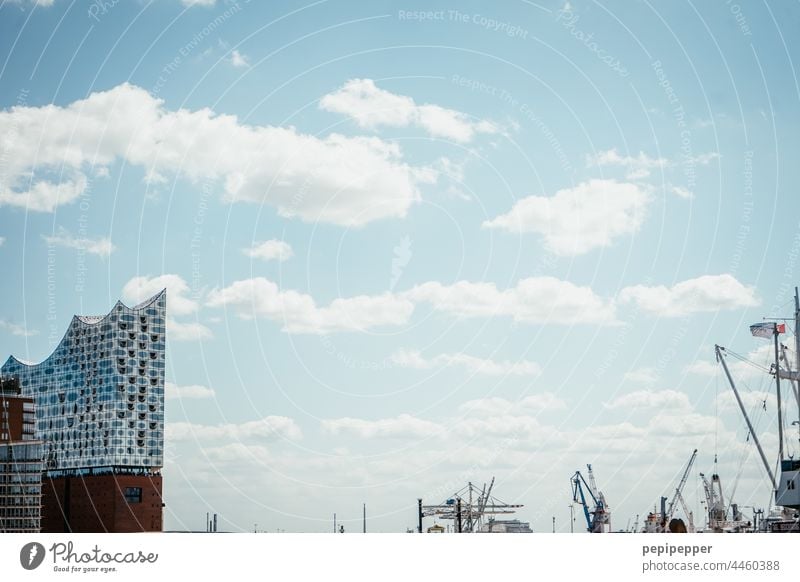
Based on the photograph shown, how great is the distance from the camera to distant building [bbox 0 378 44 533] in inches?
5910

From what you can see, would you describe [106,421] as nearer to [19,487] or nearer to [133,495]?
[133,495]

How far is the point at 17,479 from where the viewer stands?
498ft

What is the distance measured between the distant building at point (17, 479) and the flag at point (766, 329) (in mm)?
99504

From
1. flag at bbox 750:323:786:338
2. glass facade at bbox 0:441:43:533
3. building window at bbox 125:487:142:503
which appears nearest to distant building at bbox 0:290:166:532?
building window at bbox 125:487:142:503

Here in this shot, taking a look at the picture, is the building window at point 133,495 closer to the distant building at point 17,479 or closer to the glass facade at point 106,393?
the glass facade at point 106,393

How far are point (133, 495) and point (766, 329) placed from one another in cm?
11309

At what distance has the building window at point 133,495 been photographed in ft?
577

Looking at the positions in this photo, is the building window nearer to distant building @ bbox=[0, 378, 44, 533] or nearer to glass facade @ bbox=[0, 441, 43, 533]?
distant building @ bbox=[0, 378, 44, 533]

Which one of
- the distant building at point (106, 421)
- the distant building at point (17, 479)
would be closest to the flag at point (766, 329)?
the distant building at point (17, 479)

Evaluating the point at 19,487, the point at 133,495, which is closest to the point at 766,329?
the point at 19,487

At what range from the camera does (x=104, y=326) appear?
177875 mm

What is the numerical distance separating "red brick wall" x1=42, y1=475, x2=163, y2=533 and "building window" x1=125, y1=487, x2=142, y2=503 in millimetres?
493
